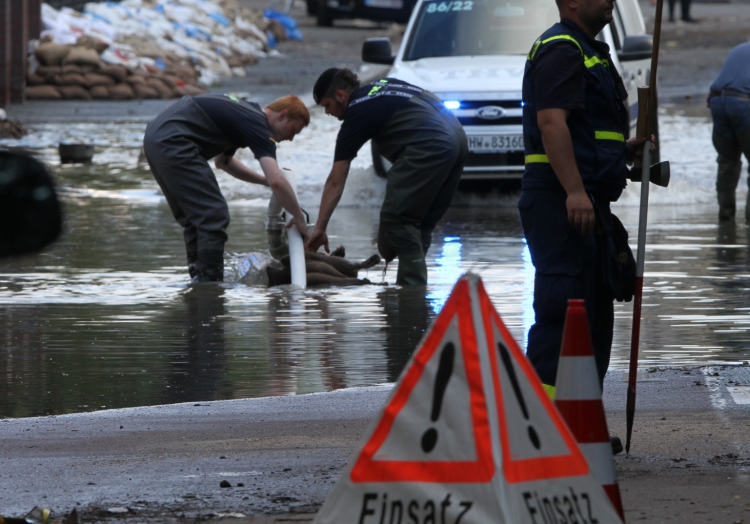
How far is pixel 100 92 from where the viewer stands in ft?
79.0

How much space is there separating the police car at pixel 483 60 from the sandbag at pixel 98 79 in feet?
36.4

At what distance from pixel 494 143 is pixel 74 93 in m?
13.1

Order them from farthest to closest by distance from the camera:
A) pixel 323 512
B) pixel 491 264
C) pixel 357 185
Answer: pixel 357 185 < pixel 491 264 < pixel 323 512

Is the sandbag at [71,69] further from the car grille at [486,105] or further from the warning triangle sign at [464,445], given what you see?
the warning triangle sign at [464,445]

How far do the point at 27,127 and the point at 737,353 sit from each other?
14612mm

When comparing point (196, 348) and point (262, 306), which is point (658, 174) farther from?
point (262, 306)

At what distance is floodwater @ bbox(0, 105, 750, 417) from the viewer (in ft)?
21.4

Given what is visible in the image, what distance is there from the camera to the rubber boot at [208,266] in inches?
364

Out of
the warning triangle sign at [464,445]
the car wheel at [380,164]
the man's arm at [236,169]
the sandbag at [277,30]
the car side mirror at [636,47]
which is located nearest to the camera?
the warning triangle sign at [464,445]

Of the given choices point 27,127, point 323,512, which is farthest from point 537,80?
point 27,127

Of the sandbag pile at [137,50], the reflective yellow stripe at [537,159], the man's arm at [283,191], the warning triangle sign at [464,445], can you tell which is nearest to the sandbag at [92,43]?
the sandbag pile at [137,50]

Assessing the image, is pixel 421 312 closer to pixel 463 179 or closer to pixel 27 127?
pixel 463 179

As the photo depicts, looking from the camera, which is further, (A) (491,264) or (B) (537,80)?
(A) (491,264)

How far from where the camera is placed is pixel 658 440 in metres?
5.18
